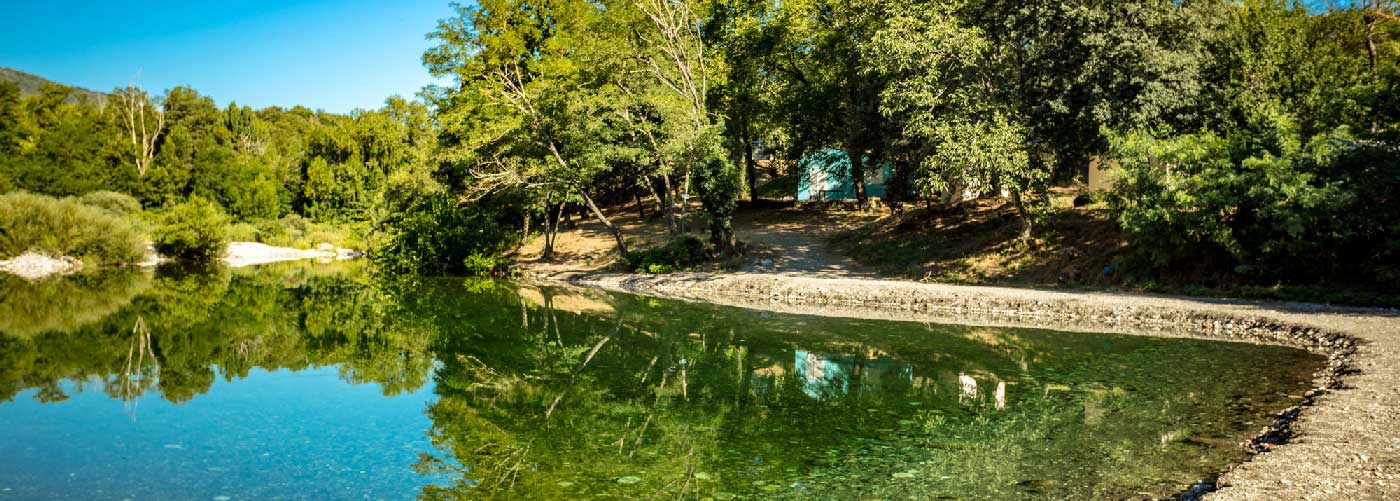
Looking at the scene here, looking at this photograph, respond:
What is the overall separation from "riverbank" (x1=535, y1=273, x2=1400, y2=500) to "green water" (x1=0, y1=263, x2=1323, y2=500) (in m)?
0.55

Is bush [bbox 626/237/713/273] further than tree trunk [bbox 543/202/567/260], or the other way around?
tree trunk [bbox 543/202/567/260]

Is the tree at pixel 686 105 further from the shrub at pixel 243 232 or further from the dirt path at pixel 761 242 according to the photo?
the shrub at pixel 243 232

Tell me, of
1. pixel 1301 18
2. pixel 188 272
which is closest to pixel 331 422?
pixel 1301 18

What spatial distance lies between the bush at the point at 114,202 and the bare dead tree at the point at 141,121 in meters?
8.76

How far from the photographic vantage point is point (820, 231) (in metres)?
32.5

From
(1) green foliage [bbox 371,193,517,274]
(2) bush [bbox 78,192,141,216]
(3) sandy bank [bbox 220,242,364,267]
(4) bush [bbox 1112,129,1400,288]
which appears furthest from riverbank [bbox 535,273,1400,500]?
(2) bush [bbox 78,192,141,216]

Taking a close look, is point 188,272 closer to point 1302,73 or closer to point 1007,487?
point 1007,487

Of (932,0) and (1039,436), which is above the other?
(932,0)

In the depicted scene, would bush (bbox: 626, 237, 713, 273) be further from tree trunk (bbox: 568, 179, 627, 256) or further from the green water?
the green water

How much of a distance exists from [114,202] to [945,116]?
42870 millimetres

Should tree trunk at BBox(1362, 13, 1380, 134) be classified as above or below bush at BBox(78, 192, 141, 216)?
above

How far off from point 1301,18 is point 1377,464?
18.7 m

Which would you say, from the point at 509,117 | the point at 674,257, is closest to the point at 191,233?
the point at 509,117

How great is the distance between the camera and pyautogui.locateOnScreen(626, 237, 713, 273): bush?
28.1 m
